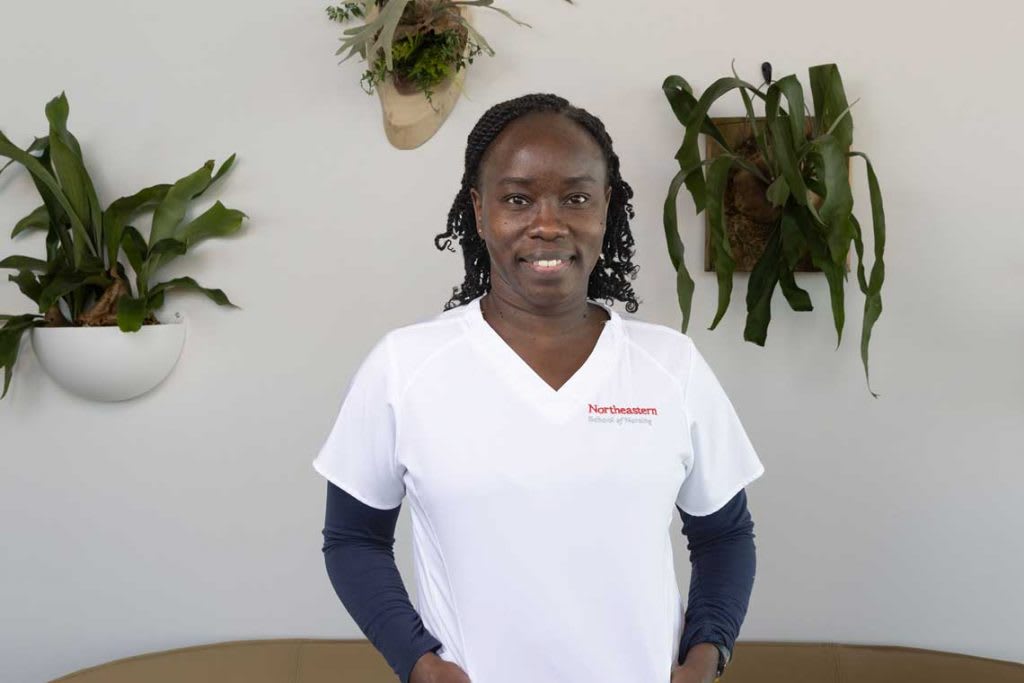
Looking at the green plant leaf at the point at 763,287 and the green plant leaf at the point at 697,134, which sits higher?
the green plant leaf at the point at 697,134

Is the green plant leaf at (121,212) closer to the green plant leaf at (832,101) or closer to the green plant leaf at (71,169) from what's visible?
the green plant leaf at (71,169)

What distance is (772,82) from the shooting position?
2.20 meters

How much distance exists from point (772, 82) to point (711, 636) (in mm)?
1346

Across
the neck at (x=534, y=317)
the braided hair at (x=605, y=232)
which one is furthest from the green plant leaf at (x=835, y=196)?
the neck at (x=534, y=317)

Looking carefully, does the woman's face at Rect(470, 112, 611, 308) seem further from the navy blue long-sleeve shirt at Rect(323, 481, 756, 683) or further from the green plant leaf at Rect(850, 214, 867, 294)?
the green plant leaf at Rect(850, 214, 867, 294)

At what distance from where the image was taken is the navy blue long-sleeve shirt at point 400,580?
47.2 inches

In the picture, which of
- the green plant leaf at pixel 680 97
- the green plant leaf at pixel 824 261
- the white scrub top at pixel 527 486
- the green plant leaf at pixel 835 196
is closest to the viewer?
the white scrub top at pixel 527 486

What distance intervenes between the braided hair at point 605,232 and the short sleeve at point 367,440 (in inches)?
7.7

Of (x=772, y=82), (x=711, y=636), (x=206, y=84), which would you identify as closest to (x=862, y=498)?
(x=772, y=82)

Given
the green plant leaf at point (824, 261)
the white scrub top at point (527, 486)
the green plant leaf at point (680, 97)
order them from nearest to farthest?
the white scrub top at point (527, 486) → the green plant leaf at point (824, 261) → the green plant leaf at point (680, 97)

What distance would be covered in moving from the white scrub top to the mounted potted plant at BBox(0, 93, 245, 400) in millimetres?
1180

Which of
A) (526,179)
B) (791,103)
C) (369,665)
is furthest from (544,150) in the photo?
(369,665)

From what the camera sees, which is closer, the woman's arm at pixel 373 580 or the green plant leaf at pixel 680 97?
the woman's arm at pixel 373 580

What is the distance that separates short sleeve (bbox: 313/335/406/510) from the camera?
1190mm
